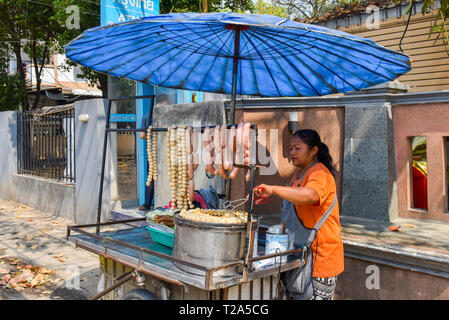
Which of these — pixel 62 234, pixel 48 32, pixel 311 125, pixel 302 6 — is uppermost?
pixel 302 6

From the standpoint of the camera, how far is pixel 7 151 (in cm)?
1180

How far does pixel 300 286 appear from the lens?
297cm

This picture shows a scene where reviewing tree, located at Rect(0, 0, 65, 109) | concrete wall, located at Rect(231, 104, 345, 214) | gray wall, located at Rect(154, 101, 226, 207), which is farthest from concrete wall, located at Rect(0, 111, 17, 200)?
concrete wall, located at Rect(231, 104, 345, 214)

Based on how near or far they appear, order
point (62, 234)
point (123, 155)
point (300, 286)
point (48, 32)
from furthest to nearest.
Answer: point (48, 32) → point (123, 155) → point (62, 234) → point (300, 286)

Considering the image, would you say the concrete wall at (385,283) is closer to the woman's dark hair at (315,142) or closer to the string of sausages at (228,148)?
the woman's dark hair at (315,142)

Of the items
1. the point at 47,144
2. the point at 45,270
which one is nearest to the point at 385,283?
the point at 45,270

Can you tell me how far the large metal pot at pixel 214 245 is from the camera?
244 cm

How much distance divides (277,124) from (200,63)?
7.41 ft

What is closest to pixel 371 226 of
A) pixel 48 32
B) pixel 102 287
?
pixel 102 287

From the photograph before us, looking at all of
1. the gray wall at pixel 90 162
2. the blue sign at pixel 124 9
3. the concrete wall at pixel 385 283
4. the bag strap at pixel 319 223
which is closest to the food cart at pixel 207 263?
the bag strap at pixel 319 223

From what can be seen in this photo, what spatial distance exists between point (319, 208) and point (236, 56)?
1453mm

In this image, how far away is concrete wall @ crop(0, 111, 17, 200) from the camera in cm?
1151

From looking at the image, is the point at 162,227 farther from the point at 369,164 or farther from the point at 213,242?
the point at 369,164

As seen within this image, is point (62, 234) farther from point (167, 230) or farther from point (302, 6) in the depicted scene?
point (302, 6)
